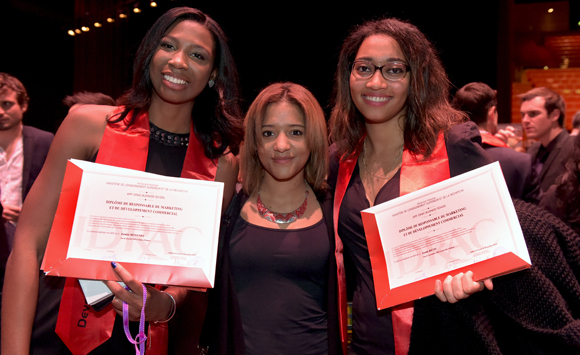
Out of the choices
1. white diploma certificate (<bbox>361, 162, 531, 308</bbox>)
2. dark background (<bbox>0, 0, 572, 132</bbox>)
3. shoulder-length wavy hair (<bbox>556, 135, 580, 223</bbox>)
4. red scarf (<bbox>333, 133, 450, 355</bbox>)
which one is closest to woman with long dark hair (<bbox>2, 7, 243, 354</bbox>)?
red scarf (<bbox>333, 133, 450, 355</bbox>)

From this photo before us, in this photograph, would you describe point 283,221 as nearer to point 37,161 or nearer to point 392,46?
point 392,46

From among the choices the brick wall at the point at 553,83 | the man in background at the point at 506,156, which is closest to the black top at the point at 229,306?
the man in background at the point at 506,156

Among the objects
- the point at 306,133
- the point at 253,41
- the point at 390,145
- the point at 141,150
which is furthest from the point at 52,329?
the point at 253,41

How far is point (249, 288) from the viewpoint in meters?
1.84

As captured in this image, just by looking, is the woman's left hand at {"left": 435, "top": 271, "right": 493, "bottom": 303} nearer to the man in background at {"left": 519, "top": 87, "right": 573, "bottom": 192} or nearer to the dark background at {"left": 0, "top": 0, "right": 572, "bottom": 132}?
the man in background at {"left": 519, "top": 87, "right": 573, "bottom": 192}

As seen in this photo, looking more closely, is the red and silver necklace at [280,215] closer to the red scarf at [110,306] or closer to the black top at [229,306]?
the black top at [229,306]

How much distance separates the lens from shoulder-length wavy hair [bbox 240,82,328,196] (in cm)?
207

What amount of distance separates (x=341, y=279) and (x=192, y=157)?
810 mm

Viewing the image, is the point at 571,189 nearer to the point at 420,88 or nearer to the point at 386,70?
the point at 420,88

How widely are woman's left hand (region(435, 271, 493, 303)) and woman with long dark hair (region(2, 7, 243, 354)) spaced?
947 millimetres

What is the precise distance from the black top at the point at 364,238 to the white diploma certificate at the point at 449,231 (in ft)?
0.91

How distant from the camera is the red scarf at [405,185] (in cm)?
169

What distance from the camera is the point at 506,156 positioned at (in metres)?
2.97

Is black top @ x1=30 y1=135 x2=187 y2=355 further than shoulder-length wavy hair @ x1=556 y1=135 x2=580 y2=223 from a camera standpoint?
No
